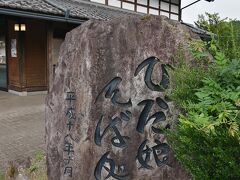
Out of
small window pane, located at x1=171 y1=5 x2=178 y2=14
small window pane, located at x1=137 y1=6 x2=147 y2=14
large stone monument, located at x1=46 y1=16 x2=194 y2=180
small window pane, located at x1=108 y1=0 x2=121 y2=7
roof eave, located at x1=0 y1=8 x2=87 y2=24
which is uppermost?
small window pane, located at x1=171 y1=5 x2=178 y2=14

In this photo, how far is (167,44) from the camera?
2656 millimetres

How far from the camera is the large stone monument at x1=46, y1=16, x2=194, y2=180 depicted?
104 inches

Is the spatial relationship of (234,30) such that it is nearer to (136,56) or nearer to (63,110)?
(136,56)

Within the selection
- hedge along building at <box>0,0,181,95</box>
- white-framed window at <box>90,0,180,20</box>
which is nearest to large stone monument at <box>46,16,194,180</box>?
hedge along building at <box>0,0,181,95</box>

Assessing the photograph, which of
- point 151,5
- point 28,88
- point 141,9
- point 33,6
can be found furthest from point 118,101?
point 151,5

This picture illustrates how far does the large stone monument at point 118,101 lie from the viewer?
265 centimetres

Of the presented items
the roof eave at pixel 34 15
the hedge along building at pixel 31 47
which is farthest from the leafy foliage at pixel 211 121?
the hedge along building at pixel 31 47

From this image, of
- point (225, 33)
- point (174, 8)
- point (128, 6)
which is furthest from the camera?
point (174, 8)

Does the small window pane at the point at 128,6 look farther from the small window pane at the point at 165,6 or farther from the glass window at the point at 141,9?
the small window pane at the point at 165,6

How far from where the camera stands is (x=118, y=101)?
2770 mm

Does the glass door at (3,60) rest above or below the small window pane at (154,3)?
below

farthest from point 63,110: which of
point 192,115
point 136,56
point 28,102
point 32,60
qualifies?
point 32,60

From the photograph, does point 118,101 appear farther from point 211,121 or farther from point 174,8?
point 174,8

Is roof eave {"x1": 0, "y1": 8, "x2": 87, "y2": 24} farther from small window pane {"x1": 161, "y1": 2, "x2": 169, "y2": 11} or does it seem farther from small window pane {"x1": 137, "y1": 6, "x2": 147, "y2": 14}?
small window pane {"x1": 161, "y1": 2, "x2": 169, "y2": 11}
